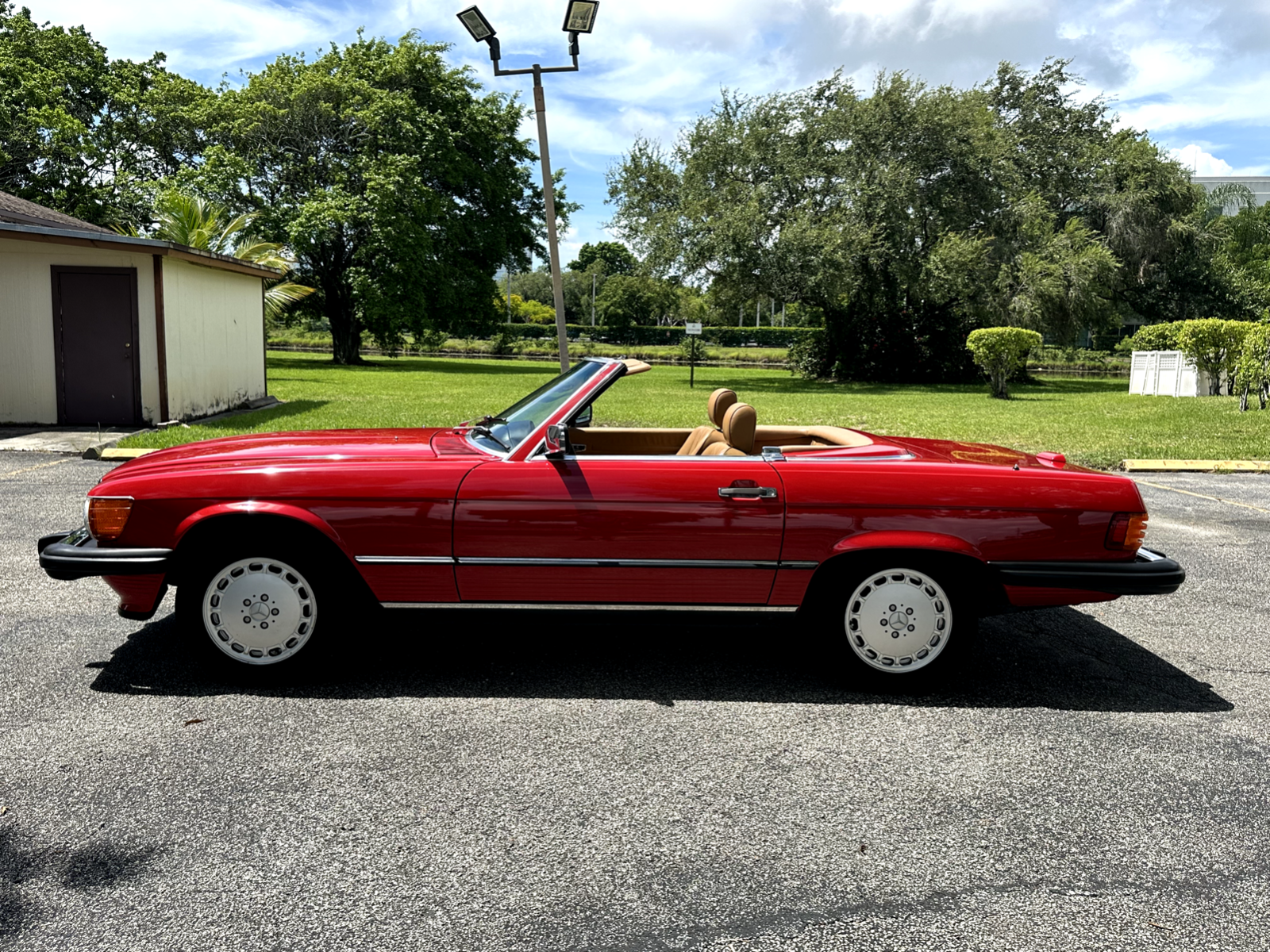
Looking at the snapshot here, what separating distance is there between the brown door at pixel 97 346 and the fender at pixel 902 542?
12.6 metres

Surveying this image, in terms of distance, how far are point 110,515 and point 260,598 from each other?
2.29 feet

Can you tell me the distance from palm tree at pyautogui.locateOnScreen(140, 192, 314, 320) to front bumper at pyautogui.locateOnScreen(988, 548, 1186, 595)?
2237 cm

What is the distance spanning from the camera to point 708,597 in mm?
3982

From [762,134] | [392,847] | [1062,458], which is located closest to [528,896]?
[392,847]

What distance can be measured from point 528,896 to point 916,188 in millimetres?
32730

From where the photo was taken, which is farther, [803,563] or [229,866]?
[803,563]

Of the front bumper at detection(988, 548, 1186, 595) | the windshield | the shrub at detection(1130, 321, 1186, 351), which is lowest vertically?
the front bumper at detection(988, 548, 1186, 595)

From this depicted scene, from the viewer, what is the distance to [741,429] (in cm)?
435

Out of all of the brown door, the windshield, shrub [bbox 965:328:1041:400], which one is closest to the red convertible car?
the windshield

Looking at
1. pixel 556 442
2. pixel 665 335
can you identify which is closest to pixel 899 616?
pixel 556 442

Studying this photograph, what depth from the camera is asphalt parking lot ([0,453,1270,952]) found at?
2500 mm

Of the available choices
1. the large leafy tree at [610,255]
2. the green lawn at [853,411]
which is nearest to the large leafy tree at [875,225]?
the green lawn at [853,411]

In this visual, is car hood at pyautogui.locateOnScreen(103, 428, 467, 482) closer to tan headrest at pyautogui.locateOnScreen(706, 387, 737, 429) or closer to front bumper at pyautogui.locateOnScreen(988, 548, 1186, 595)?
tan headrest at pyautogui.locateOnScreen(706, 387, 737, 429)

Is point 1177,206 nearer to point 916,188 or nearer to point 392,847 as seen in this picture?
point 916,188
